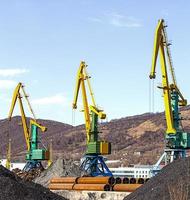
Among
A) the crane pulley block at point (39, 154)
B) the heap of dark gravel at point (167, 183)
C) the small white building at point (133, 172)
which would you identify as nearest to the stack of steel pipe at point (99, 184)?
the heap of dark gravel at point (167, 183)

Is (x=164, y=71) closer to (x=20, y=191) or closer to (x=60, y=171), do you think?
(x=60, y=171)

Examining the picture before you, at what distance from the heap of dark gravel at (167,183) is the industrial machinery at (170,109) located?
19.8 m

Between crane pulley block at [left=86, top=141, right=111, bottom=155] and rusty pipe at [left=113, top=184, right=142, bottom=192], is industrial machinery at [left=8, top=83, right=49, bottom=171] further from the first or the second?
rusty pipe at [left=113, top=184, right=142, bottom=192]

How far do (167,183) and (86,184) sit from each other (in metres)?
14.6

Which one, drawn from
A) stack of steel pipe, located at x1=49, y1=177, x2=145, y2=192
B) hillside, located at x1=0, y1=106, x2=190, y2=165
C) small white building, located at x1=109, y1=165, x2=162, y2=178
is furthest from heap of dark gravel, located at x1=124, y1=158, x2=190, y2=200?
hillside, located at x1=0, y1=106, x2=190, y2=165

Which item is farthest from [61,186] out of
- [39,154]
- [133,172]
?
[133,172]

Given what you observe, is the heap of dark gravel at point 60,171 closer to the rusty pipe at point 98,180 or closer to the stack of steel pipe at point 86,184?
the stack of steel pipe at point 86,184

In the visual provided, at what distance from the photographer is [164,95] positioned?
47094mm

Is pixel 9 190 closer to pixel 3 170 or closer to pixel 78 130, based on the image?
pixel 3 170

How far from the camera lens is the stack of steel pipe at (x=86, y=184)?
3498 centimetres

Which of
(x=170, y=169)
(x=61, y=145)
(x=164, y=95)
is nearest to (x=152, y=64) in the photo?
(x=164, y=95)

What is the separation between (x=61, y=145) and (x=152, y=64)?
100478 mm

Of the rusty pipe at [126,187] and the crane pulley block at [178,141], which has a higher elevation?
the crane pulley block at [178,141]

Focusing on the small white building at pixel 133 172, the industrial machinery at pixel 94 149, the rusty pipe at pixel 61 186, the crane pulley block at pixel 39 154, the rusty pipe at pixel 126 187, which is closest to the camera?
the rusty pipe at pixel 126 187
